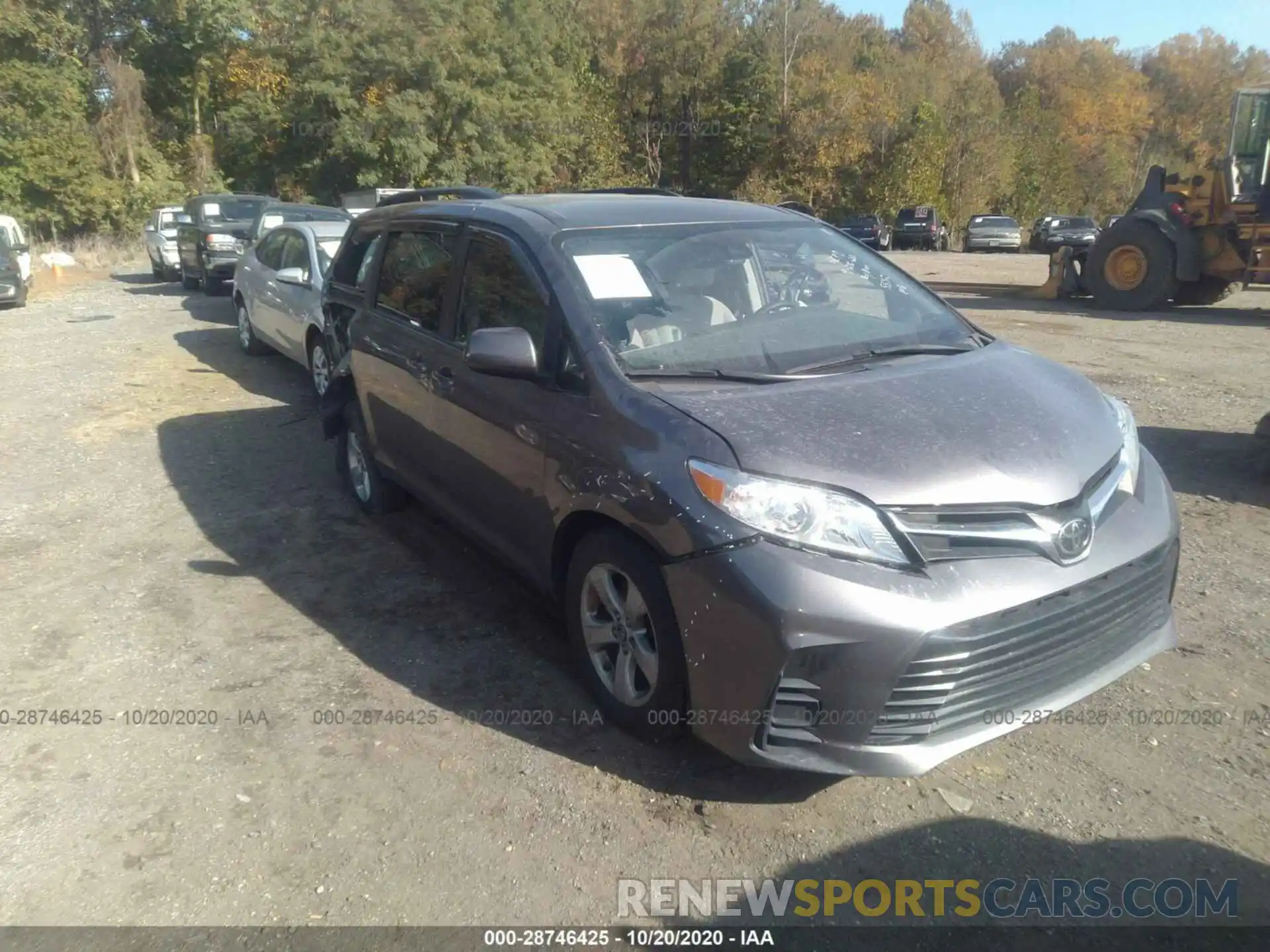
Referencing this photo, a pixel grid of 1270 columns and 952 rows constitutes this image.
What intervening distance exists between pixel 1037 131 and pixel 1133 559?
5618 centimetres

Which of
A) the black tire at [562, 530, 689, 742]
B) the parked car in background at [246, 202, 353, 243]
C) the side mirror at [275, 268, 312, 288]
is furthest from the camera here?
the parked car in background at [246, 202, 353, 243]

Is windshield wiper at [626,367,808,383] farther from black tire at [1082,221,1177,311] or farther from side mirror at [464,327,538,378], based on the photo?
black tire at [1082,221,1177,311]

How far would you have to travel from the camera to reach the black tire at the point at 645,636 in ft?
10.9

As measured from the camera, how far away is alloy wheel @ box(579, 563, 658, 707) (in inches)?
137

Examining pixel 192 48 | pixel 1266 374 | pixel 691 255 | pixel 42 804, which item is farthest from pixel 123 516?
pixel 192 48

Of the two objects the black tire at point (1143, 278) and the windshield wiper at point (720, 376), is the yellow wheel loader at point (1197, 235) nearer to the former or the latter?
the black tire at point (1143, 278)

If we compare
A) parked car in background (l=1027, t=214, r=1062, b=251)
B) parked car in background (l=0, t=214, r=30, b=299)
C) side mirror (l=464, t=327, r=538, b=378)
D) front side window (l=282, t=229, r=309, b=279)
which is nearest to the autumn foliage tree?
parked car in background (l=1027, t=214, r=1062, b=251)

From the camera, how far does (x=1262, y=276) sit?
581 inches

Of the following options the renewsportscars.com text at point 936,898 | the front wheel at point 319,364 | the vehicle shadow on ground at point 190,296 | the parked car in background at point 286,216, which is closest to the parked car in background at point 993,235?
the vehicle shadow on ground at point 190,296

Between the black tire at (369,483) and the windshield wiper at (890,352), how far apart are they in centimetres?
282

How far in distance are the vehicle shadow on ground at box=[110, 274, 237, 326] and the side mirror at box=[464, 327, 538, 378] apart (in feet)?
40.0

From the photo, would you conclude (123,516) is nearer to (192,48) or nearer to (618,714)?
(618,714)

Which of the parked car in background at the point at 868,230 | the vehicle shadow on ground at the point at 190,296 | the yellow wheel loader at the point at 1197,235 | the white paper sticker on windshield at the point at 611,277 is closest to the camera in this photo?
the white paper sticker on windshield at the point at 611,277

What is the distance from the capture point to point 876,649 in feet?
9.57
